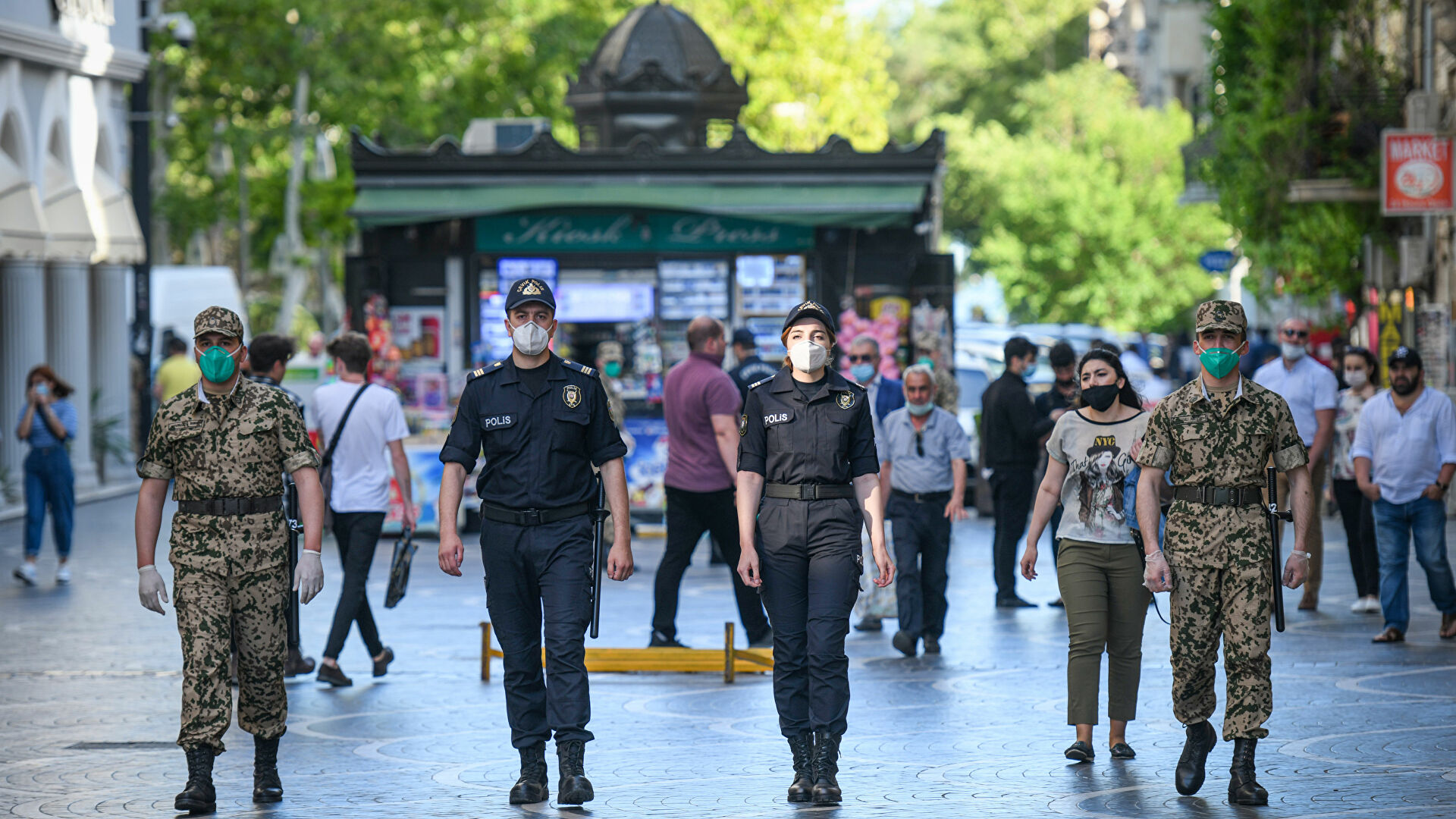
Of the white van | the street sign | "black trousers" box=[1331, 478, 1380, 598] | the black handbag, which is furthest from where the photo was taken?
the white van

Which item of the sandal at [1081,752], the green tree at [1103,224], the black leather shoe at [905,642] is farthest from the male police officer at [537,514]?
the green tree at [1103,224]

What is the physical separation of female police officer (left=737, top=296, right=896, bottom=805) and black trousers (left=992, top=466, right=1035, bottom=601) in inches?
234

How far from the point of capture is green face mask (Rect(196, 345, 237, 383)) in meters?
7.79

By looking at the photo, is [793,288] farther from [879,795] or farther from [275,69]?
[275,69]

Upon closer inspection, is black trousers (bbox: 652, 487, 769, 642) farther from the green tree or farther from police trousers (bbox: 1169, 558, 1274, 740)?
the green tree

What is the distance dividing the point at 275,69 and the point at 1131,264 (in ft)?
72.3

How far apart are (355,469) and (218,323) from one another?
314cm

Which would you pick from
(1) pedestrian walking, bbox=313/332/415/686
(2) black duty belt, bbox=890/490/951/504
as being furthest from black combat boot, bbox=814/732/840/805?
(2) black duty belt, bbox=890/490/951/504

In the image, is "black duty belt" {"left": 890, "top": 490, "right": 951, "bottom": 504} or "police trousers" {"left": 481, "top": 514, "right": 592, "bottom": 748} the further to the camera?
"black duty belt" {"left": 890, "top": 490, "right": 951, "bottom": 504}

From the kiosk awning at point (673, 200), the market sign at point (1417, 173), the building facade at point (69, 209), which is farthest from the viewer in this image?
the building facade at point (69, 209)

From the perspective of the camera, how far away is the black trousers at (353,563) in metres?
10.8

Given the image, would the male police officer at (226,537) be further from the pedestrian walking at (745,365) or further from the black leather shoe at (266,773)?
the pedestrian walking at (745,365)

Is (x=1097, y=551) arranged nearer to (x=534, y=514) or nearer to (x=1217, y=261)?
(x=534, y=514)

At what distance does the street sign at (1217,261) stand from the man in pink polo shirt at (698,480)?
76.5ft
